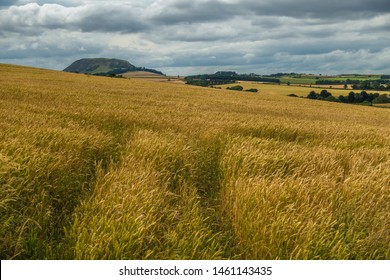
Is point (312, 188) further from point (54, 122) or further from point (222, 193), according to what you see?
point (54, 122)

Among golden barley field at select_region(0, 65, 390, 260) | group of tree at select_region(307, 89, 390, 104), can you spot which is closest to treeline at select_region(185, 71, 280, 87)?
group of tree at select_region(307, 89, 390, 104)

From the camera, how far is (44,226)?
3580 mm

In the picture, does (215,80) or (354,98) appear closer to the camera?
(354,98)

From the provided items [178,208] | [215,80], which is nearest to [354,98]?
[215,80]

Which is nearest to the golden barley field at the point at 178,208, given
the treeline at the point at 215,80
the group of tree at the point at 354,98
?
the group of tree at the point at 354,98

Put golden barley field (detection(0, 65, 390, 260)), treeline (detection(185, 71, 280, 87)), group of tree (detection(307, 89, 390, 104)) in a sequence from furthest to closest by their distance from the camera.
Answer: treeline (detection(185, 71, 280, 87)) → group of tree (detection(307, 89, 390, 104)) → golden barley field (detection(0, 65, 390, 260))

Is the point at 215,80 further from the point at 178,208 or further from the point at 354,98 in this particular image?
the point at 178,208

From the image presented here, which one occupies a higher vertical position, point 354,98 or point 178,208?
point 354,98

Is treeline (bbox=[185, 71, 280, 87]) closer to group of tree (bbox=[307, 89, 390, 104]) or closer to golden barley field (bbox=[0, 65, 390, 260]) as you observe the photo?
group of tree (bbox=[307, 89, 390, 104])

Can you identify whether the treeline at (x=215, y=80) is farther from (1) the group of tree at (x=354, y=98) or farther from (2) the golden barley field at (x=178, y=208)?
(2) the golden barley field at (x=178, y=208)

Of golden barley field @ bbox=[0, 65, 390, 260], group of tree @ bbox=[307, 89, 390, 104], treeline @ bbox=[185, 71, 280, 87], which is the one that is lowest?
golden barley field @ bbox=[0, 65, 390, 260]

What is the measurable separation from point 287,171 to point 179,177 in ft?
6.02

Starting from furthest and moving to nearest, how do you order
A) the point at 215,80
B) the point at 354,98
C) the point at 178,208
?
the point at 215,80, the point at 354,98, the point at 178,208

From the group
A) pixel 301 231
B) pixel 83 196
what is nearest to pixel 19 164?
pixel 83 196
